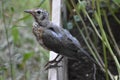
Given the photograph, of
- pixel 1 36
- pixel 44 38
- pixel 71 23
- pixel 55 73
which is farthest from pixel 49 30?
pixel 1 36

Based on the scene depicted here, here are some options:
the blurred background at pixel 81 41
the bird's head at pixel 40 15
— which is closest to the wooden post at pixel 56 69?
the blurred background at pixel 81 41

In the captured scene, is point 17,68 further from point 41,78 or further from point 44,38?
point 44,38

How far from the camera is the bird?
2.73 meters

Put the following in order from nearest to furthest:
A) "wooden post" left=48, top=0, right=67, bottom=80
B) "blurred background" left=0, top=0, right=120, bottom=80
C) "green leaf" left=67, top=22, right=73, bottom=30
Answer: "wooden post" left=48, top=0, right=67, bottom=80 → "blurred background" left=0, top=0, right=120, bottom=80 → "green leaf" left=67, top=22, right=73, bottom=30

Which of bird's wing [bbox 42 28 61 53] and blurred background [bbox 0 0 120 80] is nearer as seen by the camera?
bird's wing [bbox 42 28 61 53]

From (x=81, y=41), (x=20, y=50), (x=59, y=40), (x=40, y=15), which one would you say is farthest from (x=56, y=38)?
(x=20, y=50)

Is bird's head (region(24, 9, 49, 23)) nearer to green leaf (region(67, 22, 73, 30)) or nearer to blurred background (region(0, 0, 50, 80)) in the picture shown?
blurred background (region(0, 0, 50, 80))

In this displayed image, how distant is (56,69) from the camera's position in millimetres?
2748

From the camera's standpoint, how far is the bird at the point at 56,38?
8.95ft

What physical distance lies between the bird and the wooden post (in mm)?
102

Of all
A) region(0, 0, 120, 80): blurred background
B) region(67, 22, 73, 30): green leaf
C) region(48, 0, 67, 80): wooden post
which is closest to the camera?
region(48, 0, 67, 80): wooden post

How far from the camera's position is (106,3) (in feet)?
10.9

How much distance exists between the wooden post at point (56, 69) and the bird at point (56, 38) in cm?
10

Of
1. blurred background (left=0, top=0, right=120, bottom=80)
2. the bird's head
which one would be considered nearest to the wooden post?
blurred background (left=0, top=0, right=120, bottom=80)
